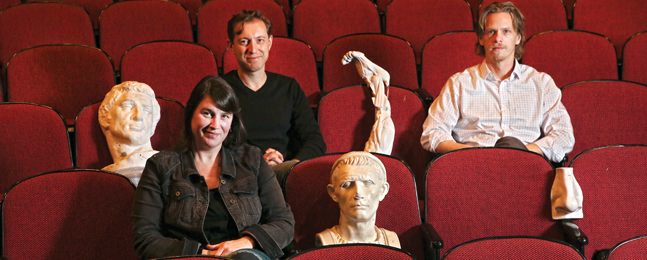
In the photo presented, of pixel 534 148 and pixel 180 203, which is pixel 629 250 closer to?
pixel 534 148

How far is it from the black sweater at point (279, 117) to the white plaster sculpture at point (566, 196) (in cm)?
66

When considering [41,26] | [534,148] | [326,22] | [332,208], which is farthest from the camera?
[326,22]

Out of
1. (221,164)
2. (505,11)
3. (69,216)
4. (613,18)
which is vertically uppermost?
(505,11)

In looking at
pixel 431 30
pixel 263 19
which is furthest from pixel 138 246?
pixel 431 30

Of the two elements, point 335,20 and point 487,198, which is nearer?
point 487,198

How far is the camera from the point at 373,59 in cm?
239

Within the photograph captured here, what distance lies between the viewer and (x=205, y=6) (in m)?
2.64

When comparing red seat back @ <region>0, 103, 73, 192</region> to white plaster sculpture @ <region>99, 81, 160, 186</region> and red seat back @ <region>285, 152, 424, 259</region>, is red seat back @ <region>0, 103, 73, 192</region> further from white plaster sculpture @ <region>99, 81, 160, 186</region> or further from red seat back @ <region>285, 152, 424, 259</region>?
red seat back @ <region>285, 152, 424, 259</region>

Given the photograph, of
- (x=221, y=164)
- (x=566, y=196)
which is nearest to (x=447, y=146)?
(x=566, y=196)

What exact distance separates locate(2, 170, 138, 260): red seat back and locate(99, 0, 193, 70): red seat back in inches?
42.5

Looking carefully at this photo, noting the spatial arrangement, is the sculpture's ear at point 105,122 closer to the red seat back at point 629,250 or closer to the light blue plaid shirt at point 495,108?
the light blue plaid shirt at point 495,108

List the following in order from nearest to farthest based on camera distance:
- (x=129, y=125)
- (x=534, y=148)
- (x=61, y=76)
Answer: (x=129, y=125) < (x=534, y=148) < (x=61, y=76)

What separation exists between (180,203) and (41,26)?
57.5 inches

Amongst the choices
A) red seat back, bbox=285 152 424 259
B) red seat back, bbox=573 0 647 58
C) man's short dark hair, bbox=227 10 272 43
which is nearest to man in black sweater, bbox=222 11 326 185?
man's short dark hair, bbox=227 10 272 43
